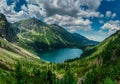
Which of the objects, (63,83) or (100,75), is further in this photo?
(100,75)

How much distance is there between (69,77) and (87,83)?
16.1m

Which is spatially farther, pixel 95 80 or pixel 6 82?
pixel 95 80

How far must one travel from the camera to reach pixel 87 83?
174250 mm

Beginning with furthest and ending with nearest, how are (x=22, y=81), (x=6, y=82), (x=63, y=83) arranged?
(x=63, y=83) → (x=6, y=82) → (x=22, y=81)

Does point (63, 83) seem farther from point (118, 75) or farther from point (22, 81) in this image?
point (22, 81)

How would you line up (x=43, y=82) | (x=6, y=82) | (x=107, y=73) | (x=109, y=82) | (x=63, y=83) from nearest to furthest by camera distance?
1. (x=109, y=82)
2. (x=6, y=82)
3. (x=43, y=82)
4. (x=63, y=83)
5. (x=107, y=73)

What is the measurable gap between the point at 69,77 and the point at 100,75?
3288 cm

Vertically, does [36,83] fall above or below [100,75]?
below

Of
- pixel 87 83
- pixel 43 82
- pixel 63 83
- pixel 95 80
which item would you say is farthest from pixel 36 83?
pixel 95 80

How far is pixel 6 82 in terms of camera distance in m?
139

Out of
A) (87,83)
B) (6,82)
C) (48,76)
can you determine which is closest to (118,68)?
(87,83)

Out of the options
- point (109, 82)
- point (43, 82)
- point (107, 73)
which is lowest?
point (109, 82)

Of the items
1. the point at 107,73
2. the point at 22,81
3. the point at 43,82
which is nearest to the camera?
the point at 22,81

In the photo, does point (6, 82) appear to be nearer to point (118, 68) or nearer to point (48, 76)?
point (48, 76)
